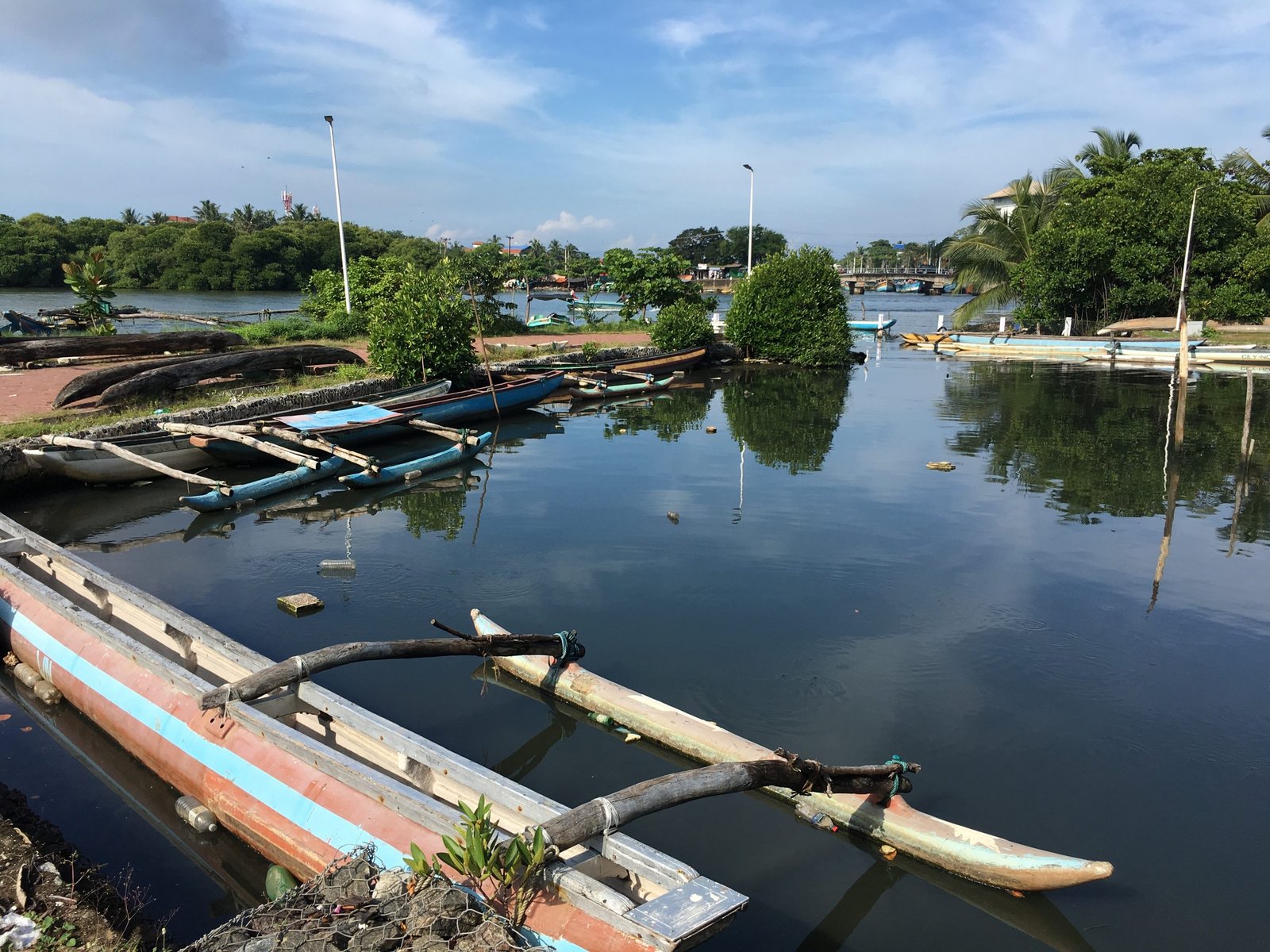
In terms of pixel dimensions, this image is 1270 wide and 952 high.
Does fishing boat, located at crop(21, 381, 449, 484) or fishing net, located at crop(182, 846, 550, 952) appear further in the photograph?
fishing boat, located at crop(21, 381, 449, 484)

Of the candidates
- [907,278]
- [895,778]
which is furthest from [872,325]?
[907,278]

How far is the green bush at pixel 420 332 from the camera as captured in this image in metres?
19.1

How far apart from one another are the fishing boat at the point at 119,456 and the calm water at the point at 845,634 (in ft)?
1.43

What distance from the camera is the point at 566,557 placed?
10500 mm

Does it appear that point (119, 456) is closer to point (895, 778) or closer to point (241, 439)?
point (241, 439)

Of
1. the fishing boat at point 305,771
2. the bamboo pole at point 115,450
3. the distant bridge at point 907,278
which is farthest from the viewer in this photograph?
the distant bridge at point 907,278

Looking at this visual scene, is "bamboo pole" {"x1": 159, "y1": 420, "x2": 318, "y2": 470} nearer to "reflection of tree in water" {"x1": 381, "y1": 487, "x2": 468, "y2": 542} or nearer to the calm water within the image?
the calm water

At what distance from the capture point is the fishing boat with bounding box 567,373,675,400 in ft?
78.1

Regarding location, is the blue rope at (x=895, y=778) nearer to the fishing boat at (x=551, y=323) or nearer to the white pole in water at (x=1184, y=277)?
the white pole in water at (x=1184, y=277)

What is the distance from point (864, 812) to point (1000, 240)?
136 feet

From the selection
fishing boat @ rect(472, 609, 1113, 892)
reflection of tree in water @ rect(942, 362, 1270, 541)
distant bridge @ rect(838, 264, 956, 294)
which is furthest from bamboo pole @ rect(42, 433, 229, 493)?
distant bridge @ rect(838, 264, 956, 294)

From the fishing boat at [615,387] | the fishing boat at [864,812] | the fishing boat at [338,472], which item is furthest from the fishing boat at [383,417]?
the fishing boat at [864,812]

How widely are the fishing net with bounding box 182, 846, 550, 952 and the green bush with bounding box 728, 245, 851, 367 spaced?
28508 millimetres

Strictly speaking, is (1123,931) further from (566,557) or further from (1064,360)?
(1064,360)
